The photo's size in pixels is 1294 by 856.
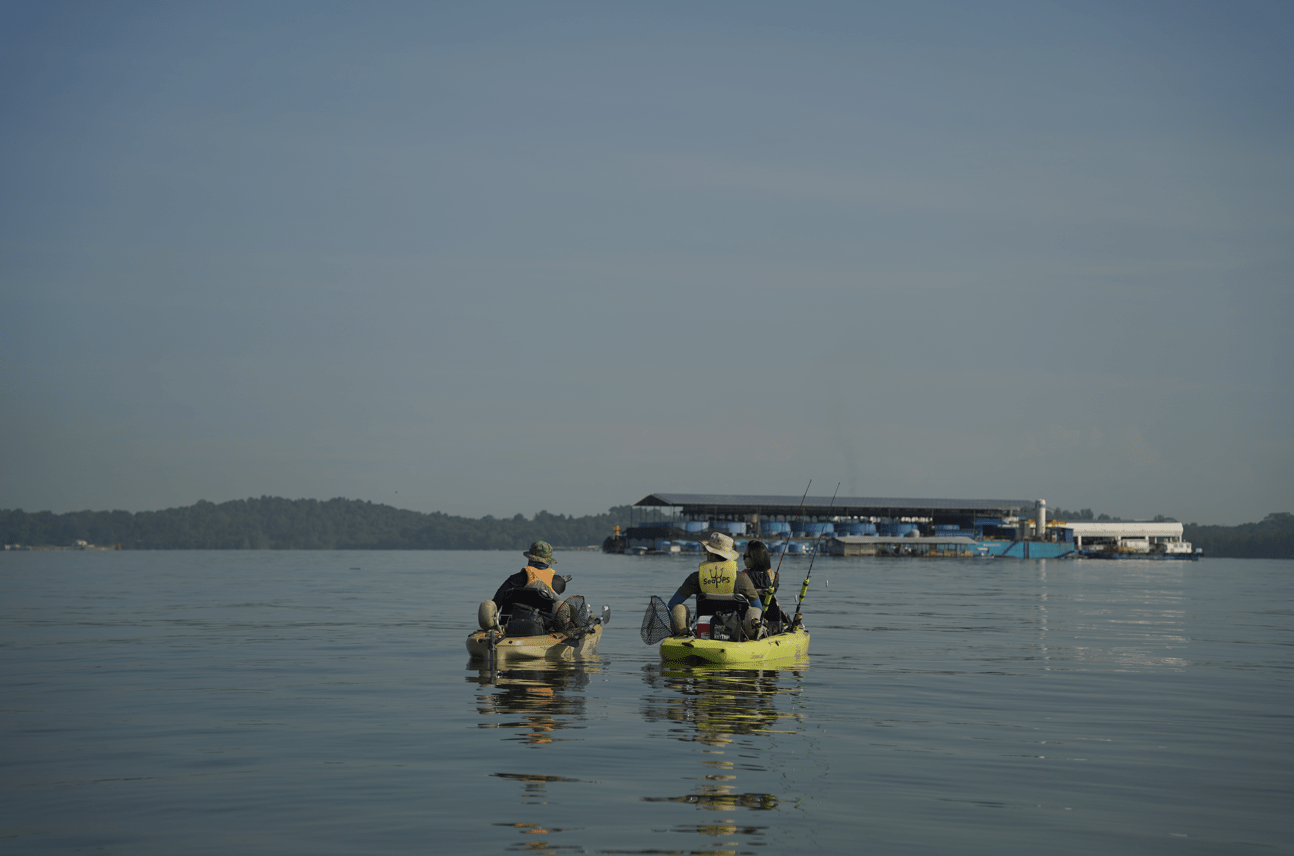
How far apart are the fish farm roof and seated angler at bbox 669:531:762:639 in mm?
135912

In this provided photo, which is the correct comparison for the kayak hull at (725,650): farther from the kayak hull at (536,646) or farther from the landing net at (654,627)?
the kayak hull at (536,646)

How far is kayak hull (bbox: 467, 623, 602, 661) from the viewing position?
2130 cm

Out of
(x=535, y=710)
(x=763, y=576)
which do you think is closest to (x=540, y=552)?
(x=763, y=576)

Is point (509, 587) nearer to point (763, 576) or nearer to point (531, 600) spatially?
point (531, 600)

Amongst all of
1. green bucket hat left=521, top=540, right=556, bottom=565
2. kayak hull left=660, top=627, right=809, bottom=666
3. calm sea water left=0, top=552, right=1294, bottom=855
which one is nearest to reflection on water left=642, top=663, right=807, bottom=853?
calm sea water left=0, top=552, right=1294, bottom=855

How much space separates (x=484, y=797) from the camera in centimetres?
1098

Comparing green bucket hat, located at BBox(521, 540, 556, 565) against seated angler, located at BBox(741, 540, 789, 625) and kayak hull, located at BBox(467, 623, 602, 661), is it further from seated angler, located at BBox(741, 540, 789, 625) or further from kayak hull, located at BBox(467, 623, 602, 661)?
seated angler, located at BBox(741, 540, 789, 625)

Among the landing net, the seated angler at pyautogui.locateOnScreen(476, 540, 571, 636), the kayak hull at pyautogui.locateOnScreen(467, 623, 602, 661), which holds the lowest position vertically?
the kayak hull at pyautogui.locateOnScreen(467, 623, 602, 661)

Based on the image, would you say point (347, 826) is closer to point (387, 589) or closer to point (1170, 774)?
point (1170, 774)

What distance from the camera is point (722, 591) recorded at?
68.9 ft

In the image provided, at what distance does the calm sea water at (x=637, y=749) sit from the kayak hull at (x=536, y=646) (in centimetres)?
34

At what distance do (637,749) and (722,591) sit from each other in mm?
7642

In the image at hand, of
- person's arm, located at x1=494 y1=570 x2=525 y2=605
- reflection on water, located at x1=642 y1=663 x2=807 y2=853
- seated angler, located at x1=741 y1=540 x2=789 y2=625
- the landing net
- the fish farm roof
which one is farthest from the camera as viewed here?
the fish farm roof

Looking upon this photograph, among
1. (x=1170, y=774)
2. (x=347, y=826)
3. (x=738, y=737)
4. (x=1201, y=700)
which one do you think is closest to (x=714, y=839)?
(x=347, y=826)
